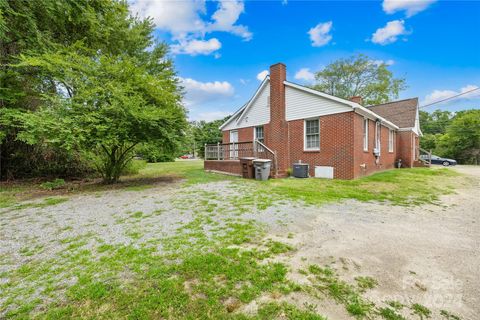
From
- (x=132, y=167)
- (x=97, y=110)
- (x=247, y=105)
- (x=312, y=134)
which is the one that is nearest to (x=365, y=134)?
(x=312, y=134)

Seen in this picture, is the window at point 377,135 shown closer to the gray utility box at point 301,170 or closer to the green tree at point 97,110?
the gray utility box at point 301,170

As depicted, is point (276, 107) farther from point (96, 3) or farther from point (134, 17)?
point (134, 17)

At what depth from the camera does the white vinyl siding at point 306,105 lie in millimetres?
10198

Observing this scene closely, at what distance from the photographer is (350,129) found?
9.66 meters

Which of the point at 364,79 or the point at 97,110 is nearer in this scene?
the point at 97,110

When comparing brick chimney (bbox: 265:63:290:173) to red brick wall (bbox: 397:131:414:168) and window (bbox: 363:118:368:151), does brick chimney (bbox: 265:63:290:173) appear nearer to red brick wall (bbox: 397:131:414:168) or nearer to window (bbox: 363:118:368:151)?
window (bbox: 363:118:368:151)

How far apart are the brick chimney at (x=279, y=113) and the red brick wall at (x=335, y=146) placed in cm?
78

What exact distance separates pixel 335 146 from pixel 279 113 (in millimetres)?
3565

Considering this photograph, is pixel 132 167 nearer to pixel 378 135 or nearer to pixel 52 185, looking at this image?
pixel 52 185

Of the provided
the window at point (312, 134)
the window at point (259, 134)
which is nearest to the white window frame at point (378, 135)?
the window at point (312, 134)

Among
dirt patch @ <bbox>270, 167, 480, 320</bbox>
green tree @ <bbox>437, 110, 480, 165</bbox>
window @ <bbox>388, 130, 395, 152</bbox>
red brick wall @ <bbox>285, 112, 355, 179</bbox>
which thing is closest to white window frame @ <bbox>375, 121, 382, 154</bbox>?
window @ <bbox>388, 130, 395, 152</bbox>

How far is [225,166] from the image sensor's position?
41.4ft

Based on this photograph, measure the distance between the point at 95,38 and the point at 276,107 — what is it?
10.1m

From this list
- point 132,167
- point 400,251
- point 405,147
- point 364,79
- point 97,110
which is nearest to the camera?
point 400,251
